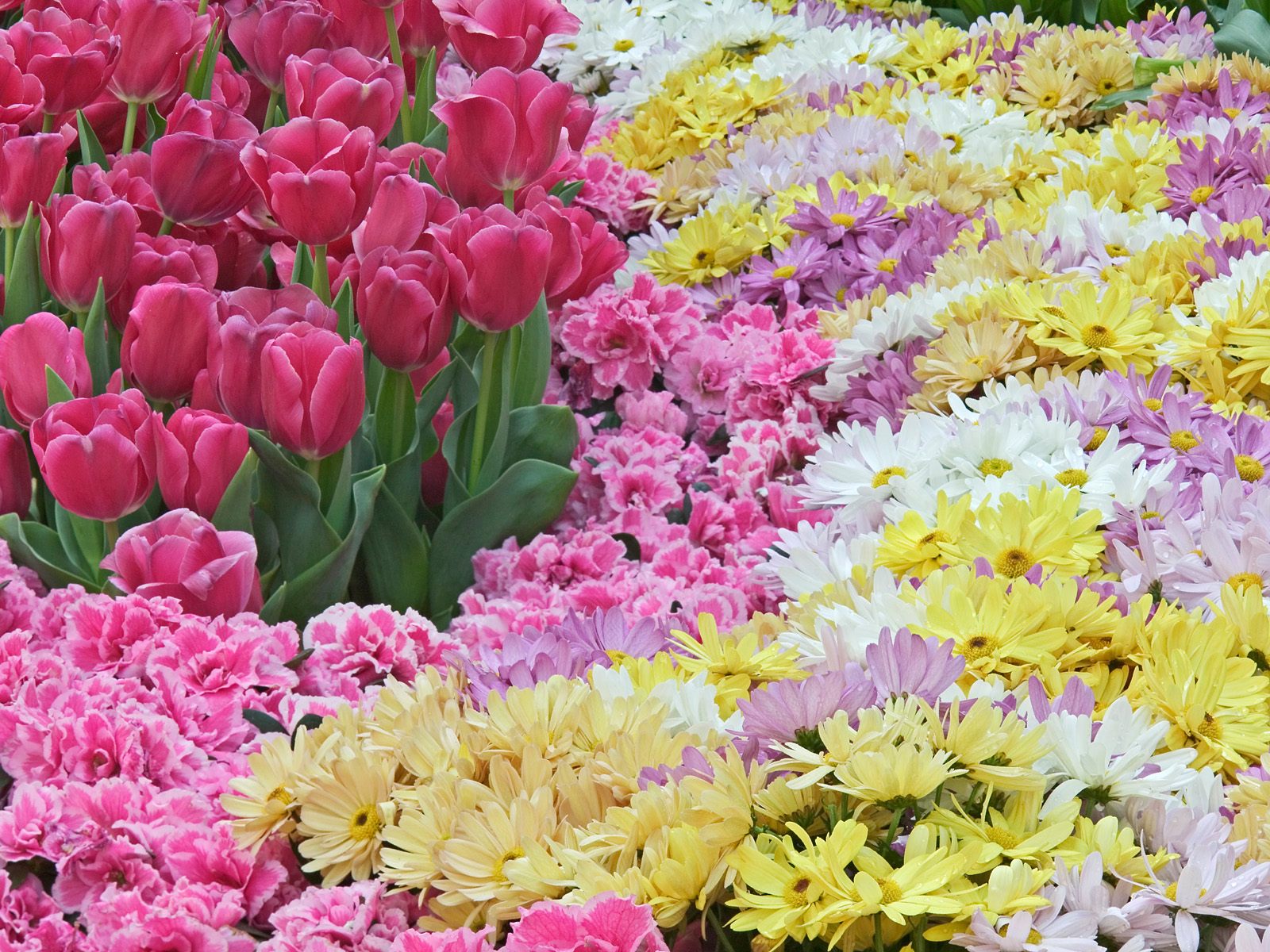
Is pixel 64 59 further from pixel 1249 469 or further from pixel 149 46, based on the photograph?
pixel 1249 469

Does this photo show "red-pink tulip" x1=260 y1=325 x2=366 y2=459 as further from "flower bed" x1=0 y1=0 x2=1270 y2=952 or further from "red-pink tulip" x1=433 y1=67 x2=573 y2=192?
"red-pink tulip" x1=433 y1=67 x2=573 y2=192

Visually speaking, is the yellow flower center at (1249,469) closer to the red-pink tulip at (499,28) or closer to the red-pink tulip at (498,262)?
the red-pink tulip at (498,262)

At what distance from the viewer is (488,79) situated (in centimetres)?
170

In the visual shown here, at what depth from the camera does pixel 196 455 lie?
143 cm

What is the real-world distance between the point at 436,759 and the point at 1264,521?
0.89 m

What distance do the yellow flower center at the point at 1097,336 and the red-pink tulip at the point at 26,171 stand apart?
1443 millimetres

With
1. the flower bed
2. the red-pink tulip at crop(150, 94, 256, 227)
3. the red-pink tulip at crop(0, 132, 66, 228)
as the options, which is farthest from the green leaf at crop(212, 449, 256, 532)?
the red-pink tulip at crop(0, 132, 66, 228)

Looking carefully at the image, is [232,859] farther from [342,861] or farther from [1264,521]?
[1264,521]

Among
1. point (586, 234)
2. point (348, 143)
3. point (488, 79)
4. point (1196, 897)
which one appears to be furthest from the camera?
point (586, 234)

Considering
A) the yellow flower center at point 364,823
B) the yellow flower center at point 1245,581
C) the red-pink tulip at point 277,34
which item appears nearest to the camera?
the yellow flower center at point 364,823

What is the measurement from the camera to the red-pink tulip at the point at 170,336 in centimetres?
150

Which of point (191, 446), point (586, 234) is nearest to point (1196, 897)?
point (191, 446)

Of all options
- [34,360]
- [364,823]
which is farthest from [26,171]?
[364,823]

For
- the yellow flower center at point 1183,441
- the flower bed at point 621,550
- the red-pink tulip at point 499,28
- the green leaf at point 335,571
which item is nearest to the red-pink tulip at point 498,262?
the flower bed at point 621,550
